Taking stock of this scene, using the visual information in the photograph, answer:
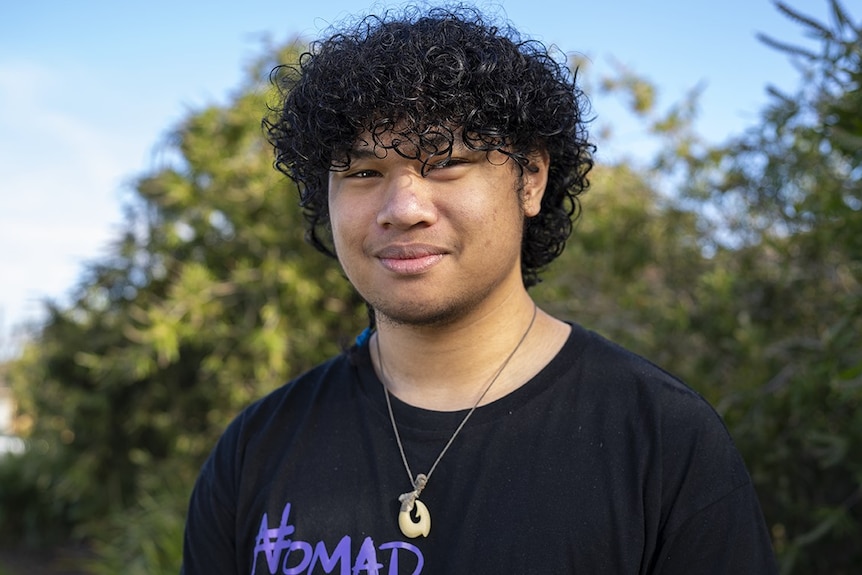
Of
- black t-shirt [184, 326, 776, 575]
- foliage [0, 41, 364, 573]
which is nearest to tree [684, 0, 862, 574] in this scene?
black t-shirt [184, 326, 776, 575]

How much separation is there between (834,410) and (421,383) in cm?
166

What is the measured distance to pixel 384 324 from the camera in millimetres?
2043

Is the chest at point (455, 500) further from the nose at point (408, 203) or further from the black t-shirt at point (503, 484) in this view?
the nose at point (408, 203)

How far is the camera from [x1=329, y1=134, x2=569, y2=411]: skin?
1769mm

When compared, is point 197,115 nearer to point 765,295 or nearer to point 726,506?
point 765,295

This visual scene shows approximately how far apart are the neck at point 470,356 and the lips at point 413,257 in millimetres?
189

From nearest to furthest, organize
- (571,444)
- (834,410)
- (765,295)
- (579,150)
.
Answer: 1. (571,444)
2. (579,150)
3. (834,410)
4. (765,295)

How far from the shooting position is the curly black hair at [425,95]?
5.90ft

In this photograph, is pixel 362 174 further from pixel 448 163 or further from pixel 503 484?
pixel 503 484

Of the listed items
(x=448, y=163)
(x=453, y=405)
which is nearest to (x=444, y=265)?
(x=448, y=163)

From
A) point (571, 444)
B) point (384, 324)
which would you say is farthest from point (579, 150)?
point (571, 444)

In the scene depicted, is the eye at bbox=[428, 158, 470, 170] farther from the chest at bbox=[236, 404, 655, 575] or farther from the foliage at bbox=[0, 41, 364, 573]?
the foliage at bbox=[0, 41, 364, 573]

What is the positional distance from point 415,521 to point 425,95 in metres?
0.87

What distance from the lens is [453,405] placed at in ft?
6.18
